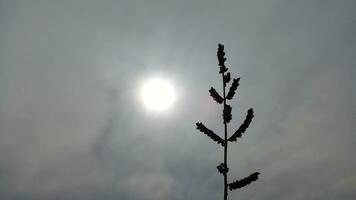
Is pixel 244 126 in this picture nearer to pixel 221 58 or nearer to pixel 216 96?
pixel 216 96

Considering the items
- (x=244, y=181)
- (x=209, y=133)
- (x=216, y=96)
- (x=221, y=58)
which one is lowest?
(x=244, y=181)

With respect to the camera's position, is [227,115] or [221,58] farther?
[221,58]

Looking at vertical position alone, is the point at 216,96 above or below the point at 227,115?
above

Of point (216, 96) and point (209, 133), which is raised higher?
point (216, 96)

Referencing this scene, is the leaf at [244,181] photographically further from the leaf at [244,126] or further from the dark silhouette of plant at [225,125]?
the leaf at [244,126]

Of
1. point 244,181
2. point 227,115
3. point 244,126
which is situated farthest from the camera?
point 244,126

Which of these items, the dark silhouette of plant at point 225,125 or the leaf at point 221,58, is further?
the leaf at point 221,58

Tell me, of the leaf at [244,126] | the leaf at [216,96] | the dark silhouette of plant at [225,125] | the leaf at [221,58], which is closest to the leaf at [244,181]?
the dark silhouette of plant at [225,125]

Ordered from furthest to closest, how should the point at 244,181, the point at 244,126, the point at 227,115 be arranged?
the point at 244,126
the point at 244,181
the point at 227,115

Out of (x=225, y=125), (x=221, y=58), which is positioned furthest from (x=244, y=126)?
(x=221, y=58)

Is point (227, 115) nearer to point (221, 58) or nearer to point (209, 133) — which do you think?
point (209, 133)

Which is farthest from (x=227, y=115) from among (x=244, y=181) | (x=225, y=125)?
(x=244, y=181)
